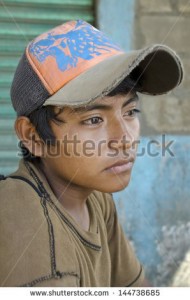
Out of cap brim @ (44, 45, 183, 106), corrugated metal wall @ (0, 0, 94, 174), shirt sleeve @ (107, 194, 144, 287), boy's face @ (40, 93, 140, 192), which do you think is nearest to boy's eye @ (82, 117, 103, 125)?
boy's face @ (40, 93, 140, 192)

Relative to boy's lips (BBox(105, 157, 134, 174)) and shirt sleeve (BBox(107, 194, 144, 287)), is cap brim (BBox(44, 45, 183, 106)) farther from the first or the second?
shirt sleeve (BBox(107, 194, 144, 287))

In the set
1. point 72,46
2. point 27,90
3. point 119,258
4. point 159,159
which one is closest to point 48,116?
point 27,90

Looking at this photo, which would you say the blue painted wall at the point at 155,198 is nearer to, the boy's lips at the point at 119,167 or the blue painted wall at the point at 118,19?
the blue painted wall at the point at 118,19

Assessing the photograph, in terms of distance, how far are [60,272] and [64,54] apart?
55 centimetres

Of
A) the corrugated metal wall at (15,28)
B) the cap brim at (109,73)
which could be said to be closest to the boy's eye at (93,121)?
the cap brim at (109,73)

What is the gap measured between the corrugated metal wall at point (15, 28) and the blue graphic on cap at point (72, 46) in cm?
124

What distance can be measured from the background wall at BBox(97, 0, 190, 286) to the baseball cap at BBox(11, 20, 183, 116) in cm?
126

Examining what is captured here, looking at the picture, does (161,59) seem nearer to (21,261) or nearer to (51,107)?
(51,107)

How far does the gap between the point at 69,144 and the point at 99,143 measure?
0.29ft

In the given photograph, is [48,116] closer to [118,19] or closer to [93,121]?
[93,121]

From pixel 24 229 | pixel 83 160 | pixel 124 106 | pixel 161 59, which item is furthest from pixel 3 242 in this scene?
pixel 161 59

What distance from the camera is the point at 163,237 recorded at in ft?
9.82

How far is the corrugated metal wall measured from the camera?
9.02 feet

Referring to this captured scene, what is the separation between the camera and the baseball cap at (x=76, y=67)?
4.68 ft
